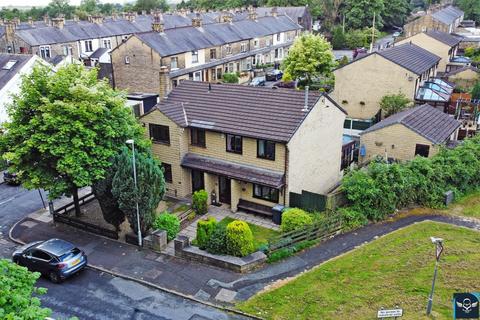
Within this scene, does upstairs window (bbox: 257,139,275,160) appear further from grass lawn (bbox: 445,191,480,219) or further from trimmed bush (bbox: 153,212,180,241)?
grass lawn (bbox: 445,191,480,219)

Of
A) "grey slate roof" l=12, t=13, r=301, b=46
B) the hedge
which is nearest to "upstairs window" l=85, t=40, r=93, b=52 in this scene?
"grey slate roof" l=12, t=13, r=301, b=46

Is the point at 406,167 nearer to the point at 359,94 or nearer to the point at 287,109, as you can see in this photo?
the point at 287,109

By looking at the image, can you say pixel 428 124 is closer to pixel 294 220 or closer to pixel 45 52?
pixel 294 220

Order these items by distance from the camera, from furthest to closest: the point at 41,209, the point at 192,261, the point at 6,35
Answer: the point at 6,35, the point at 41,209, the point at 192,261

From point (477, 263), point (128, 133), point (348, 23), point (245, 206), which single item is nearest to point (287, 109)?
point (245, 206)

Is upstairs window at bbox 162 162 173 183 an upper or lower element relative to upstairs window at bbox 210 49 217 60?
lower

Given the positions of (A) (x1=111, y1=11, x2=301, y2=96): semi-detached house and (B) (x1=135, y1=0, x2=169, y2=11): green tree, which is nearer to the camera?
(A) (x1=111, y1=11, x2=301, y2=96): semi-detached house

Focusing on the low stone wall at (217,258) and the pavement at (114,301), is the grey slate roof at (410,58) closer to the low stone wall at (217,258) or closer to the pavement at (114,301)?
the low stone wall at (217,258)
